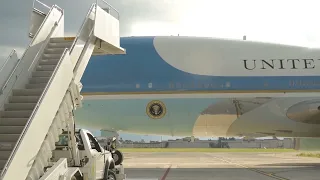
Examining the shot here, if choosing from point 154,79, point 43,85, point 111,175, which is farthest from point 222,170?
point 43,85

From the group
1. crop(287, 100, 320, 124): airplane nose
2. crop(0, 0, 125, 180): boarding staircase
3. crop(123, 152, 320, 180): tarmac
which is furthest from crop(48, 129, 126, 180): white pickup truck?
crop(287, 100, 320, 124): airplane nose

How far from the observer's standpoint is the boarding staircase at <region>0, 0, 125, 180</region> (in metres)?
7.85

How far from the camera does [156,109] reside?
18.9 metres

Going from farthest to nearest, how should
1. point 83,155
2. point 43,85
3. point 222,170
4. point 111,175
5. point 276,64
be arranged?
1. point 222,170
2. point 276,64
3. point 111,175
4. point 83,155
5. point 43,85

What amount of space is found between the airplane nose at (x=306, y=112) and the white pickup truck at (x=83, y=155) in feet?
32.6

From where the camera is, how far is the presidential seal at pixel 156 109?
18891mm

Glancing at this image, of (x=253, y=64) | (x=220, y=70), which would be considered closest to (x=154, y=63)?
(x=220, y=70)

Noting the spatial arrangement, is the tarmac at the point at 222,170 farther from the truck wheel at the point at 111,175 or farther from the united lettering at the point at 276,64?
the united lettering at the point at 276,64

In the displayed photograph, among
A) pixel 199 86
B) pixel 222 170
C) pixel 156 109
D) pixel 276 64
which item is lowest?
pixel 222 170

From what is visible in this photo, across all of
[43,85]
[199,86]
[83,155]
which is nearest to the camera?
[43,85]

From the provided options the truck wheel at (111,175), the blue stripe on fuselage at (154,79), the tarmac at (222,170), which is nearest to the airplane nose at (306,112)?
the blue stripe on fuselage at (154,79)

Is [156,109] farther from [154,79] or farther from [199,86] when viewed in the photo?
[199,86]

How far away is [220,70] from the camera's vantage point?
62.3 feet

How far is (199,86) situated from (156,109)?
1997mm
